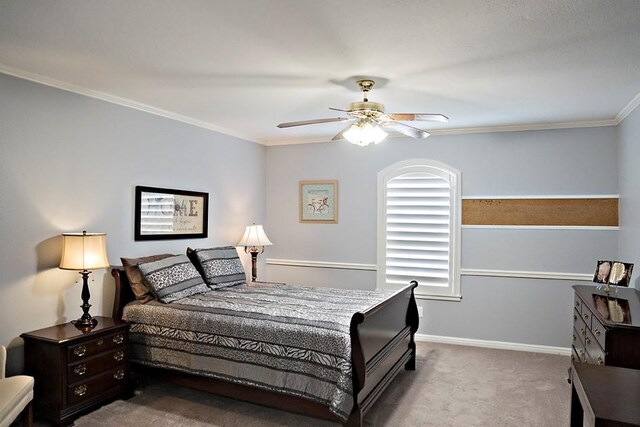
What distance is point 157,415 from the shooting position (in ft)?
10.7

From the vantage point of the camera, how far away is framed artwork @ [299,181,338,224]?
5.81 metres

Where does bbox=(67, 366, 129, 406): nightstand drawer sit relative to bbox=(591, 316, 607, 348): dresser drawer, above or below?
below

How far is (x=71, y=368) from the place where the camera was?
3.08 m

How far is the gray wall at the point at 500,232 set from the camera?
186 inches

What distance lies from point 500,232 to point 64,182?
4.36 meters

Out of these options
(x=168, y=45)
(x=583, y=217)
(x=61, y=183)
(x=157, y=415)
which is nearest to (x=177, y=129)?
(x=61, y=183)

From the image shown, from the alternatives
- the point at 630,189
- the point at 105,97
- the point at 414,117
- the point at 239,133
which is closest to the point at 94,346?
the point at 105,97

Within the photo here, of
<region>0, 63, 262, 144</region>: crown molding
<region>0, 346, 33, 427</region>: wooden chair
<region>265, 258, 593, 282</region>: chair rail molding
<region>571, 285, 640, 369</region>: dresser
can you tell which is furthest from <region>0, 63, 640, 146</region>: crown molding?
<region>0, 346, 33, 427</region>: wooden chair

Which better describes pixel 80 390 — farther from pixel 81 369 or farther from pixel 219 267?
pixel 219 267

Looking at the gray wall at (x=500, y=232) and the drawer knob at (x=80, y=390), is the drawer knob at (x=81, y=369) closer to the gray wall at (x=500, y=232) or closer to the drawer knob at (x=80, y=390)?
the drawer knob at (x=80, y=390)

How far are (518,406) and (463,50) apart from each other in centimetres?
270

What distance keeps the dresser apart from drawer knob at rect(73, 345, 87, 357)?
11.2 ft

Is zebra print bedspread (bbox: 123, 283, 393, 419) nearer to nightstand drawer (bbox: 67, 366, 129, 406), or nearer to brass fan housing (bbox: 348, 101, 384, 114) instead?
nightstand drawer (bbox: 67, 366, 129, 406)

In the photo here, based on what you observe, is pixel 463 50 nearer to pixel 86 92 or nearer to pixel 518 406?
pixel 518 406
